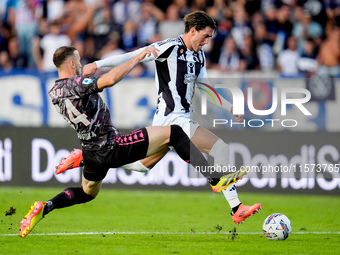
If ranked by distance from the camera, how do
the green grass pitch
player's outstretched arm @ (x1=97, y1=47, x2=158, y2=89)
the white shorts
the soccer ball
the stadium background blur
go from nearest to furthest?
player's outstretched arm @ (x1=97, y1=47, x2=158, y2=89), the green grass pitch, the soccer ball, the white shorts, the stadium background blur

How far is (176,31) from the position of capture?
1485 cm

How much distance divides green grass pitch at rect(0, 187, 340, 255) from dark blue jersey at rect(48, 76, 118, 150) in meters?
1.17

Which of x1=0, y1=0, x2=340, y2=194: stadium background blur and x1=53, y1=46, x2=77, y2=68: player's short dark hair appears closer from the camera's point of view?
x1=53, y1=46, x2=77, y2=68: player's short dark hair

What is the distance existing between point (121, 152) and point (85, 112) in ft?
1.93

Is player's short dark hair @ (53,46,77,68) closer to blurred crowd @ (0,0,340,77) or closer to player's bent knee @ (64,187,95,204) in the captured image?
player's bent knee @ (64,187,95,204)

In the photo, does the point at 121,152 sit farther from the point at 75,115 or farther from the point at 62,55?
the point at 62,55

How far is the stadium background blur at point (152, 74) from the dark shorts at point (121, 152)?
5.12m

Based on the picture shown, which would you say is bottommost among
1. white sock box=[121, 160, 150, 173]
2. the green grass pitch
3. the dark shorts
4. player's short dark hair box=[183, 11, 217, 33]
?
the green grass pitch

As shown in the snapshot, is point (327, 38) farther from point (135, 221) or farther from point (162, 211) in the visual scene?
point (135, 221)

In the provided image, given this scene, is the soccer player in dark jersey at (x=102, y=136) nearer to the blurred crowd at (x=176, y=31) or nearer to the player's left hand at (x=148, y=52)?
the player's left hand at (x=148, y=52)

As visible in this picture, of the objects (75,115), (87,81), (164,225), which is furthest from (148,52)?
(164,225)

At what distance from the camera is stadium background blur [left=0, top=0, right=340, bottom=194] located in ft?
40.5

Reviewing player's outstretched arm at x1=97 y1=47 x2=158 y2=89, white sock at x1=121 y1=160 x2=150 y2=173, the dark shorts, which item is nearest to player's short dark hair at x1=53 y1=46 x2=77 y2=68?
player's outstretched arm at x1=97 y1=47 x2=158 y2=89

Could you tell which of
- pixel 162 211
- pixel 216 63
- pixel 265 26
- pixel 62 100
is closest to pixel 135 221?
pixel 162 211
